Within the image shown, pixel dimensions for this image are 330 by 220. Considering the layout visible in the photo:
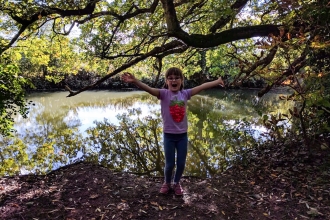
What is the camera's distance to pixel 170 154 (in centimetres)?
310

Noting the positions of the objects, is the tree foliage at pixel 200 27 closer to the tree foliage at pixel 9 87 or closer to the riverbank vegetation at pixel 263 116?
the riverbank vegetation at pixel 263 116

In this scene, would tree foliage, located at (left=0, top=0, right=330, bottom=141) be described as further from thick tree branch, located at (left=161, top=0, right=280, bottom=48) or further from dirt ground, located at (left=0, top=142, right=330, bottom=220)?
dirt ground, located at (left=0, top=142, right=330, bottom=220)

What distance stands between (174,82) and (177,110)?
0.32 metres

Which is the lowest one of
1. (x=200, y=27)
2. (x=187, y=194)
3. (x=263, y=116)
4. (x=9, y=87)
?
(x=187, y=194)

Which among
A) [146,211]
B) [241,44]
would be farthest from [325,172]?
[241,44]

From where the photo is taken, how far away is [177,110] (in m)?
2.99

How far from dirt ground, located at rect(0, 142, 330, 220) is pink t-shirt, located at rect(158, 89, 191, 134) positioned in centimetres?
85

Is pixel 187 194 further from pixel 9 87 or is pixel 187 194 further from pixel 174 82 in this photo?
pixel 9 87

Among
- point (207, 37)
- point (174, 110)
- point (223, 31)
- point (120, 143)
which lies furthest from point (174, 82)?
point (120, 143)

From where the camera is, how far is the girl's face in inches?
119

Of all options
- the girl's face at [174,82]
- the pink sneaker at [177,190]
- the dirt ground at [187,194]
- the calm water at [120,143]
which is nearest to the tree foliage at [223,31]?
the dirt ground at [187,194]

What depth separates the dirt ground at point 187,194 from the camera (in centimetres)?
283

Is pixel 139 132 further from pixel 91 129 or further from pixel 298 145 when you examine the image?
pixel 298 145

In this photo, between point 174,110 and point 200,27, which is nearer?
point 174,110
